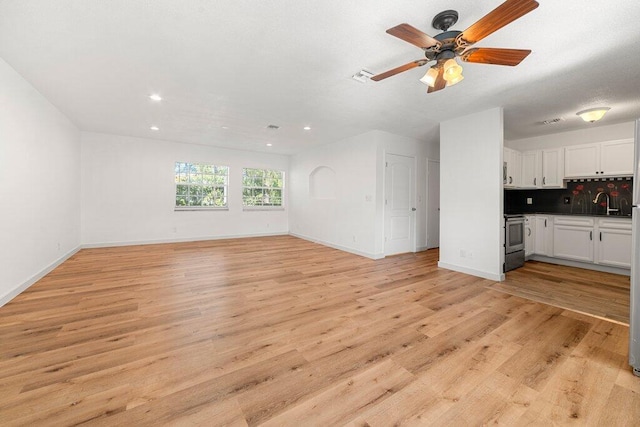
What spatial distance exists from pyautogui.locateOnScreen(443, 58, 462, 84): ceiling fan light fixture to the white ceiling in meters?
0.31

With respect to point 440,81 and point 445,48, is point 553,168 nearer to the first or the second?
point 440,81

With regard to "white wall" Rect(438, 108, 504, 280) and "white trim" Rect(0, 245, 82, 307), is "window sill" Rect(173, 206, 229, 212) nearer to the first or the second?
"white trim" Rect(0, 245, 82, 307)

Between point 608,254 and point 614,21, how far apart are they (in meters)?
3.92

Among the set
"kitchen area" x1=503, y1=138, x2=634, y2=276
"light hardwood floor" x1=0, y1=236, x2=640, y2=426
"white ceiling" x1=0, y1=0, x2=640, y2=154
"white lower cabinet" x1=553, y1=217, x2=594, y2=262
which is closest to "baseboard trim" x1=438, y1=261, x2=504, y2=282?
"light hardwood floor" x1=0, y1=236, x2=640, y2=426

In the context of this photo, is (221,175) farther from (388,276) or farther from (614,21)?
(614,21)

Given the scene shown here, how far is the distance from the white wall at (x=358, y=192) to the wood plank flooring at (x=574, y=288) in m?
2.19

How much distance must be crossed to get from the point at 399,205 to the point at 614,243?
343 cm

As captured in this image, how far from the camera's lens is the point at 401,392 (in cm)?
153

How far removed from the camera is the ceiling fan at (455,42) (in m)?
1.60

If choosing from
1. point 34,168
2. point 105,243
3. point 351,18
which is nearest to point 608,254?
point 351,18

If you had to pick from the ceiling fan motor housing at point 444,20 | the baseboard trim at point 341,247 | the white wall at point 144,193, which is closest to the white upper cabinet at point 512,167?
the baseboard trim at point 341,247

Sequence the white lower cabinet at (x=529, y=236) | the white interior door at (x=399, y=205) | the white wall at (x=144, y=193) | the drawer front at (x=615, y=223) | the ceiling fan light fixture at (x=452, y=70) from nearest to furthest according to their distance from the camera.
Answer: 1. the ceiling fan light fixture at (x=452, y=70)
2. the drawer front at (x=615, y=223)
3. the white lower cabinet at (x=529, y=236)
4. the white interior door at (x=399, y=205)
5. the white wall at (x=144, y=193)

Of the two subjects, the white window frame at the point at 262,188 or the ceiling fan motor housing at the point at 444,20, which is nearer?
the ceiling fan motor housing at the point at 444,20

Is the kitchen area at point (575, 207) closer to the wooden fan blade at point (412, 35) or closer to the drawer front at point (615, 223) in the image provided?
the drawer front at point (615, 223)
